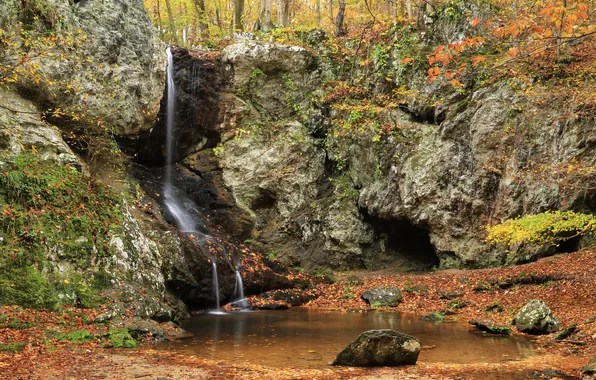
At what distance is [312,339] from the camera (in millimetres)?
9148

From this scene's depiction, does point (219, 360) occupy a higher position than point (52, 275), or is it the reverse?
point (52, 275)

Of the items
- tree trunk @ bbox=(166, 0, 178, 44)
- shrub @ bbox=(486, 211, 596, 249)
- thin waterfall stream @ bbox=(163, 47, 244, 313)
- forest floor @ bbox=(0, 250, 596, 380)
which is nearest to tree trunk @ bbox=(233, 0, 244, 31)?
tree trunk @ bbox=(166, 0, 178, 44)

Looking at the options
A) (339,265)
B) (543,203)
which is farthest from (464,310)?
(339,265)

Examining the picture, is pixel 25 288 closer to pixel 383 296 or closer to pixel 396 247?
pixel 383 296

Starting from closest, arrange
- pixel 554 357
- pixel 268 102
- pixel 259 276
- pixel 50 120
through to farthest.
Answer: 1. pixel 554 357
2. pixel 50 120
3. pixel 259 276
4. pixel 268 102

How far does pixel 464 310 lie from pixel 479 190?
5133mm

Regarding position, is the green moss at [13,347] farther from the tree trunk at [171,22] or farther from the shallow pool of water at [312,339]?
the tree trunk at [171,22]

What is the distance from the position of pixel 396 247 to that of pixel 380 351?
12326mm

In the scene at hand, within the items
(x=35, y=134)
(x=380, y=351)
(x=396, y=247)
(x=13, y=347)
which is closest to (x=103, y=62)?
(x=35, y=134)

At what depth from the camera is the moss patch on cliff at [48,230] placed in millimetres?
8773

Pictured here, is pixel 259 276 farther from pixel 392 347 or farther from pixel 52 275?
pixel 392 347

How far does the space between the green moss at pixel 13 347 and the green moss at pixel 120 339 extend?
1.33m

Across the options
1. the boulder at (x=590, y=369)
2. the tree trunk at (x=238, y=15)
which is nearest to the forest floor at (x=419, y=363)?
the boulder at (x=590, y=369)

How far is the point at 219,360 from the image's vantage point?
7234mm
